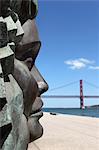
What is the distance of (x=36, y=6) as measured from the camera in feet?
7.97

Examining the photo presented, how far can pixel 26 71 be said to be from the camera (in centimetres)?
229

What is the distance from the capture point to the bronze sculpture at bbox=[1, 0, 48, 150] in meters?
2.09

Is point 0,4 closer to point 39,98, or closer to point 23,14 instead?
point 23,14

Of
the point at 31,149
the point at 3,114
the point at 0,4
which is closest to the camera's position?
the point at 3,114

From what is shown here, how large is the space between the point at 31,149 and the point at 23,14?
5.88 feet

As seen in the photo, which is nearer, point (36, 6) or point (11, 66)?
point (11, 66)

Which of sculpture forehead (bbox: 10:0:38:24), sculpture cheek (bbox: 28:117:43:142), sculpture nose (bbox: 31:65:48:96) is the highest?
sculpture forehead (bbox: 10:0:38:24)

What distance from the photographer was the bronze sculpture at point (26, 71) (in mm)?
2086

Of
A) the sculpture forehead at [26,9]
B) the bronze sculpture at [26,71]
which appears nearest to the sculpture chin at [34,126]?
the bronze sculpture at [26,71]

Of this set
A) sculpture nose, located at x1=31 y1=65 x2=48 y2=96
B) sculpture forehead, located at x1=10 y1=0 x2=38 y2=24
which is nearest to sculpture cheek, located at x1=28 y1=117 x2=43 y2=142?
sculpture nose, located at x1=31 y1=65 x2=48 y2=96

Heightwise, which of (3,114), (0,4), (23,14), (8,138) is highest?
(0,4)

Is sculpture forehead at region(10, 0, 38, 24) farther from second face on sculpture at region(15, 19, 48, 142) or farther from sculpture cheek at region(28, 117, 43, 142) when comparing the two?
sculpture cheek at region(28, 117, 43, 142)

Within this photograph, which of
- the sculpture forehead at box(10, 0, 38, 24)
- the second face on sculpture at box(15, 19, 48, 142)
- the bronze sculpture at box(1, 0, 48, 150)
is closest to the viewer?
the bronze sculpture at box(1, 0, 48, 150)

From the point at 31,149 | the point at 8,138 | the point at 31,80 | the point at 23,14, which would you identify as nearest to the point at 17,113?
the point at 8,138
